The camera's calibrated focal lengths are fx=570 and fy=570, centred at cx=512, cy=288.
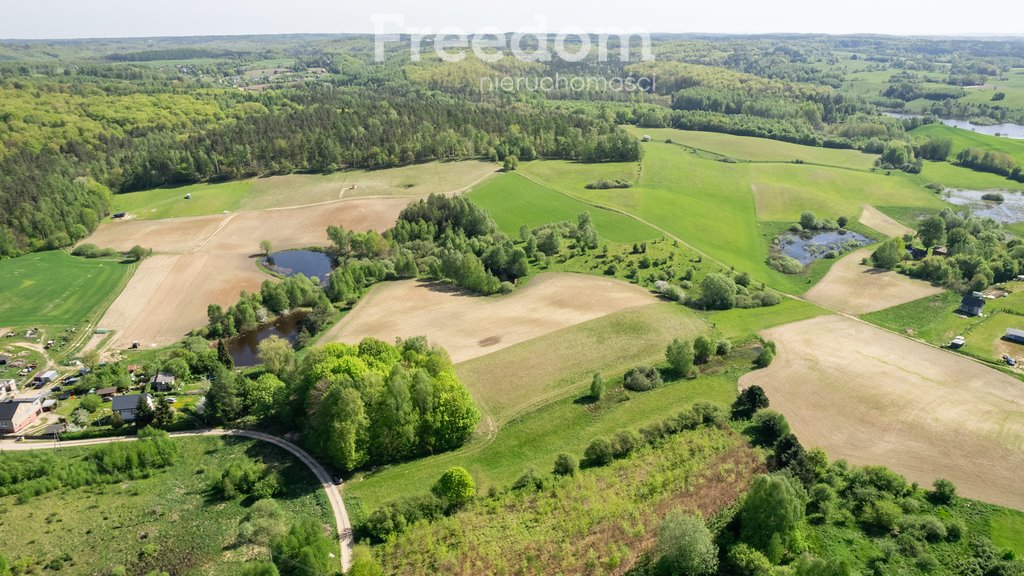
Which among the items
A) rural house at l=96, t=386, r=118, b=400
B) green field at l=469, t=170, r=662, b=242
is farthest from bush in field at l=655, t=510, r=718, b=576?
green field at l=469, t=170, r=662, b=242

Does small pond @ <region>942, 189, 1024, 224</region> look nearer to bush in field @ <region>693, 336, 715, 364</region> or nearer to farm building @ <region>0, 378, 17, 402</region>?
bush in field @ <region>693, 336, 715, 364</region>

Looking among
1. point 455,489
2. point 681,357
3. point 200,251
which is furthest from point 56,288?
point 681,357

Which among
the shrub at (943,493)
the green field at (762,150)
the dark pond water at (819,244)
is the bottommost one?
the shrub at (943,493)

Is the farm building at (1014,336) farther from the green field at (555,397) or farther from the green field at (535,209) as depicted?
the green field at (535,209)

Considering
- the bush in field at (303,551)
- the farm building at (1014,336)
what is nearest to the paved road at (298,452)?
the bush in field at (303,551)

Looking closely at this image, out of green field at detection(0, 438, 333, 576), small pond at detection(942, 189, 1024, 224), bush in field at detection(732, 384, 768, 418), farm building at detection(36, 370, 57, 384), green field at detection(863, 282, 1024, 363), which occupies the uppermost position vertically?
small pond at detection(942, 189, 1024, 224)

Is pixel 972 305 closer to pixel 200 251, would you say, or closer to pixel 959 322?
pixel 959 322
